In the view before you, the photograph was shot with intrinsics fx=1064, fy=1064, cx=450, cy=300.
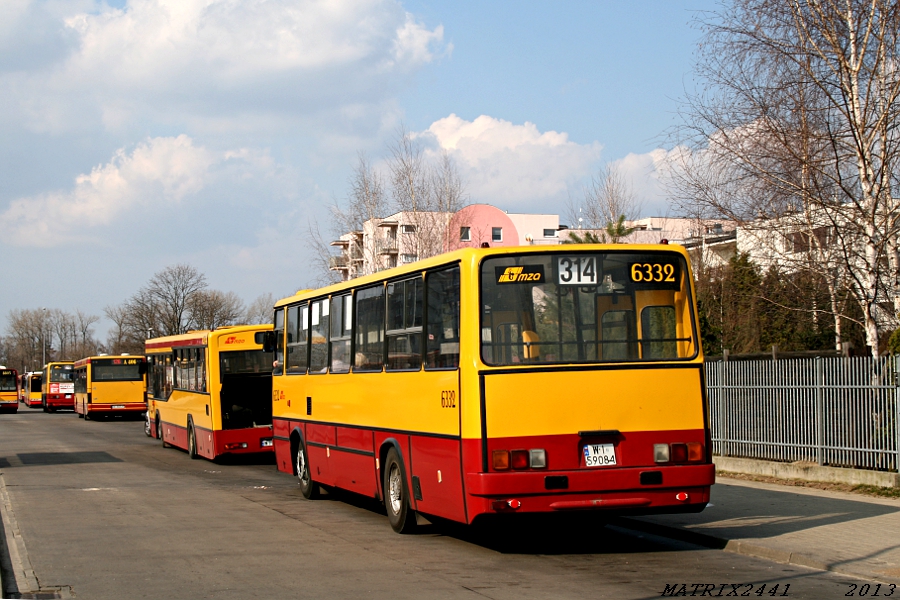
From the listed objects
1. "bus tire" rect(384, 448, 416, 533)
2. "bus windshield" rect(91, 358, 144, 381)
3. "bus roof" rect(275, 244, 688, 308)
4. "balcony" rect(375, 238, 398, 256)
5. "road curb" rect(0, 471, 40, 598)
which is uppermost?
"balcony" rect(375, 238, 398, 256)

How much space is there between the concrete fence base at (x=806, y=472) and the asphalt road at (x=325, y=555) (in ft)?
14.3

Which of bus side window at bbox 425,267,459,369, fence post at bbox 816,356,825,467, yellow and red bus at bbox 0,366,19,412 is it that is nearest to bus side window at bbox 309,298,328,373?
bus side window at bbox 425,267,459,369

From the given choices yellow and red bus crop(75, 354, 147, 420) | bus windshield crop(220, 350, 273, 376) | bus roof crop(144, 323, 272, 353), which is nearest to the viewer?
bus windshield crop(220, 350, 273, 376)

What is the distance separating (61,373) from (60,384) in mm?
785

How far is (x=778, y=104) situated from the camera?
1806cm

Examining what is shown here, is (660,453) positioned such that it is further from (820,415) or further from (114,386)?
(114,386)

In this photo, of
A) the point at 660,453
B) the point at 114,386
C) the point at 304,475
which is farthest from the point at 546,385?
the point at 114,386

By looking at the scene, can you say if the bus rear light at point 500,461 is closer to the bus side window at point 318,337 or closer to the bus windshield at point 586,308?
the bus windshield at point 586,308

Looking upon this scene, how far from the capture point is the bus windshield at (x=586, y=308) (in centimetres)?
1014

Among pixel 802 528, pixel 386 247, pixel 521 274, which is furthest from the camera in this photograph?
pixel 386 247

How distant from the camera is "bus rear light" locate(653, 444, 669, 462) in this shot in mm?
10219

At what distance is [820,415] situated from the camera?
16.0 m

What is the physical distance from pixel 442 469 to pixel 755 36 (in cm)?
1160

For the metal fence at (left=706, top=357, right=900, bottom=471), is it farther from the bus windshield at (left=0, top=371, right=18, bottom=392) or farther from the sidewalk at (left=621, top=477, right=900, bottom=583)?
the bus windshield at (left=0, top=371, right=18, bottom=392)
